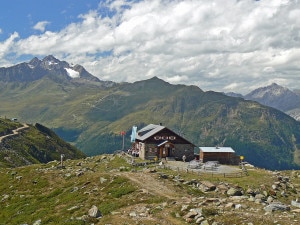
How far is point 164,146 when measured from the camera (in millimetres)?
92562

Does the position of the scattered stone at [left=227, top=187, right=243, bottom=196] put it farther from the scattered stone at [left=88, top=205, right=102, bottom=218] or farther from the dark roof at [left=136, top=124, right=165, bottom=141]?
the dark roof at [left=136, top=124, right=165, bottom=141]

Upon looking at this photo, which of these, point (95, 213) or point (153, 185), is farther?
point (153, 185)

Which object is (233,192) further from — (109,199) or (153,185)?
(109,199)

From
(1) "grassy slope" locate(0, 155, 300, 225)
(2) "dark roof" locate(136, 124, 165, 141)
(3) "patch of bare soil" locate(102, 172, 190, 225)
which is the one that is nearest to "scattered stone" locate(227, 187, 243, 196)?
(1) "grassy slope" locate(0, 155, 300, 225)

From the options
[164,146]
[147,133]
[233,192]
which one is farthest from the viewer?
[147,133]

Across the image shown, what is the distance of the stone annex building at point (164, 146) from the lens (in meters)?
92.4

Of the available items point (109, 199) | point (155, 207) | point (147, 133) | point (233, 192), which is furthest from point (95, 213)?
point (147, 133)

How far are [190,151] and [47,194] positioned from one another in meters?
50.8

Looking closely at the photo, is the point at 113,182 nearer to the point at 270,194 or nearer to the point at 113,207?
the point at 113,207

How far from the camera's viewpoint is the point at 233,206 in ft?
117

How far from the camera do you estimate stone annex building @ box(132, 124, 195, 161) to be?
92375 mm

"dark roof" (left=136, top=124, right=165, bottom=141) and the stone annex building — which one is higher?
"dark roof" (left=136, top=124, right=165, bottom=141)

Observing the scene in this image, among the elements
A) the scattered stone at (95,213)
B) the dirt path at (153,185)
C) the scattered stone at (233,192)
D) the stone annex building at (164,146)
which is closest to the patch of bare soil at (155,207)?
the dirt path at (153,185)

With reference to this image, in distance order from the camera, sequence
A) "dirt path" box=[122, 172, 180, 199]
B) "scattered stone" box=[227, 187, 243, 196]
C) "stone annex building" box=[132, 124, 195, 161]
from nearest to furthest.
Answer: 1. "dirt path" box=[122, 172, 180, 199]
2. "scattered stone" box=[227, 187, 243, 196]
3. "stone annex building" box=[132, 124, 195, 161]
